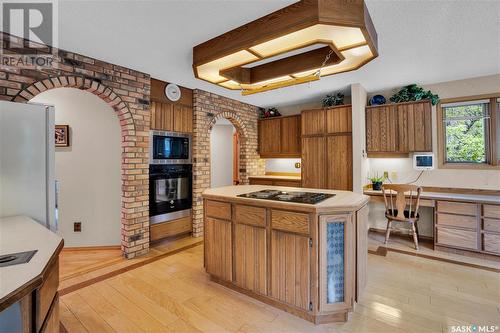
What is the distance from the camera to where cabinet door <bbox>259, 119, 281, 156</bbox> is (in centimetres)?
534

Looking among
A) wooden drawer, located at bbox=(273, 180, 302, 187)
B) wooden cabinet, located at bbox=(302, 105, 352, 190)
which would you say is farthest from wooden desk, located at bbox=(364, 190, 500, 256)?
wooden drawer, located at bbox=(273, 180, 302, 187)

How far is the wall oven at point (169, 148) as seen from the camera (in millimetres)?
3578

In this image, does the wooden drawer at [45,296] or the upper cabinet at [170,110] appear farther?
the upper cabinet at [170,110]

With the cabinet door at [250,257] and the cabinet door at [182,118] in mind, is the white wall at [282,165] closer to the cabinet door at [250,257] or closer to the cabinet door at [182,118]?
the cabinet door at [182,118]

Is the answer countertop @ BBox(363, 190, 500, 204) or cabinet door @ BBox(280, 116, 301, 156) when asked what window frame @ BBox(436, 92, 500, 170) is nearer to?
countertop @ BBox(363, 190, 500, 204)

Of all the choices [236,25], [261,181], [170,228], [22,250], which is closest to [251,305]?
[22,250]

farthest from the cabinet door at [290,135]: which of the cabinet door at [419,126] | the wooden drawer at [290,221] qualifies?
the wooden drawer at [290,221]

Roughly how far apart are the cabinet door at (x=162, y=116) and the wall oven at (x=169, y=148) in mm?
96

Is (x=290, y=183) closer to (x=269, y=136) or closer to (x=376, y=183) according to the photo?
(x=269, y=136)

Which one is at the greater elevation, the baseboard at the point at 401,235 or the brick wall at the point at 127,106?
the brick wall at the point at 127,106

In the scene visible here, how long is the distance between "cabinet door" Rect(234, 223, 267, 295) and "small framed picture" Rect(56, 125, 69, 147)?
2.95 m

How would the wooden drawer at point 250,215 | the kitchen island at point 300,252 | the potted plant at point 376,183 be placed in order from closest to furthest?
the kitchen island at point 300,252 → the wooden drawer at point 250,215 → the potted plant at point 376,183

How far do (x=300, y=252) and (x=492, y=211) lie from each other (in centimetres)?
291

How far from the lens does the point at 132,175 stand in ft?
10.6
